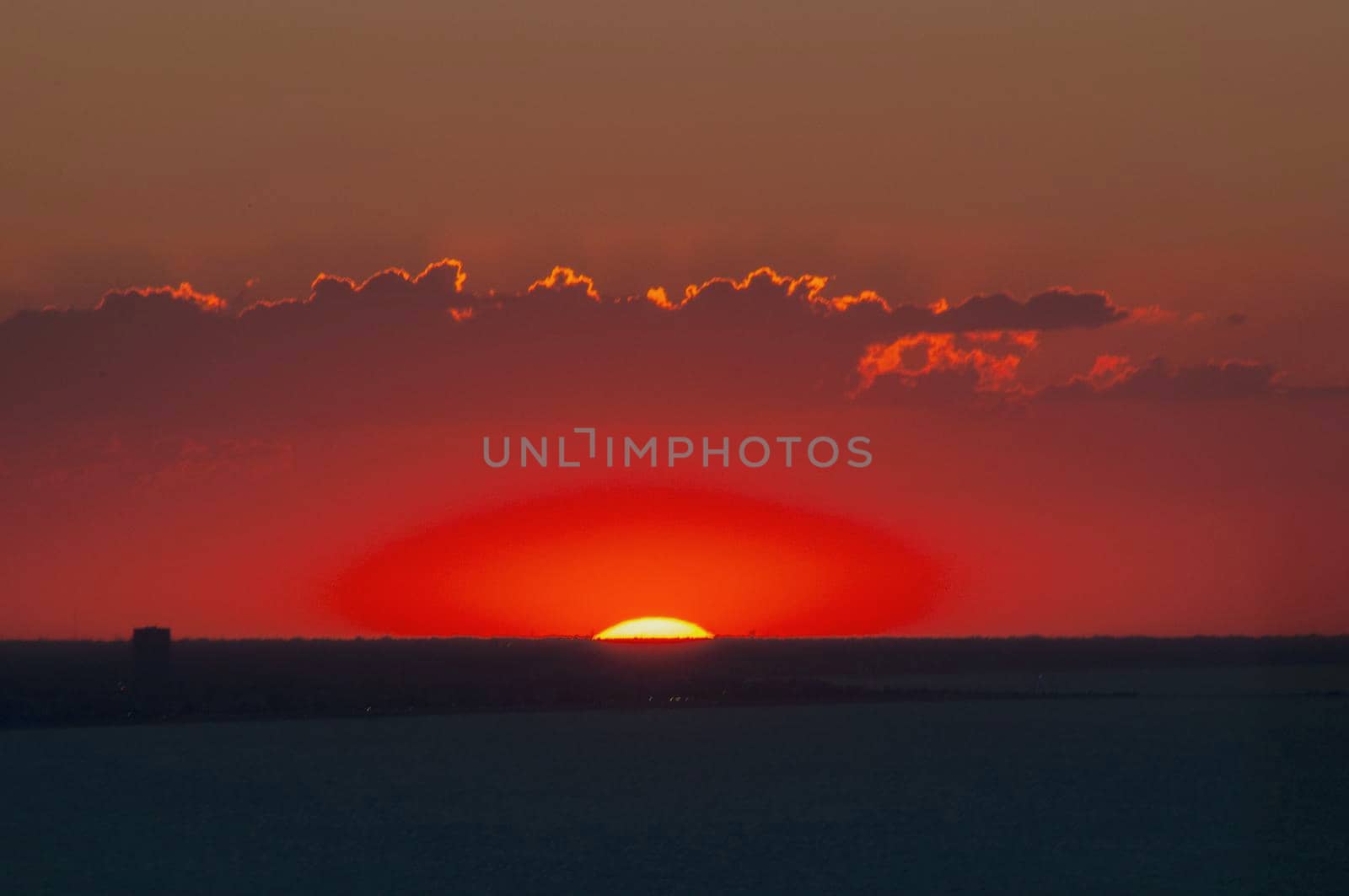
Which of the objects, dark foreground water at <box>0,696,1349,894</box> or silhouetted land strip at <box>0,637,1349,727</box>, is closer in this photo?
dark foreground water at <box>0,696,1349,894</box>

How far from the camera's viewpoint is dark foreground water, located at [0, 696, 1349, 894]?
1622 inches

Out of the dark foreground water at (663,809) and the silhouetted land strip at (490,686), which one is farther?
the silhouetted land strip at (490,686)

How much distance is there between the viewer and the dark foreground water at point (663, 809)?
41.2m

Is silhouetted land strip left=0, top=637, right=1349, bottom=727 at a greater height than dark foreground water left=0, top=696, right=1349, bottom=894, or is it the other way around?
silhouetted land strip left=0, top=637, right=1349, bottom=727

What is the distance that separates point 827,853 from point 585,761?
24370 mm

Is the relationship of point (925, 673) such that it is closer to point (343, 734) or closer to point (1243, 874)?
point (343, 734)

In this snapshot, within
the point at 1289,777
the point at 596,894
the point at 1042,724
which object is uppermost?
the point at 1042,724

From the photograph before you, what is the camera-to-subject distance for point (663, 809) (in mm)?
53500

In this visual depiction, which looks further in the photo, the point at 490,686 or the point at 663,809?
the point at 490,686

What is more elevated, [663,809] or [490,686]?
[490,686]

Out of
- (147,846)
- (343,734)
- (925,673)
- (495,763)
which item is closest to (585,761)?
(495,763)

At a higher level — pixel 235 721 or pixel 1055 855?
pixel 235 721

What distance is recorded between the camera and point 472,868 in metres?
41.9

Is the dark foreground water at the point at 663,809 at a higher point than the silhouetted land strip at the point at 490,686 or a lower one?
lower
